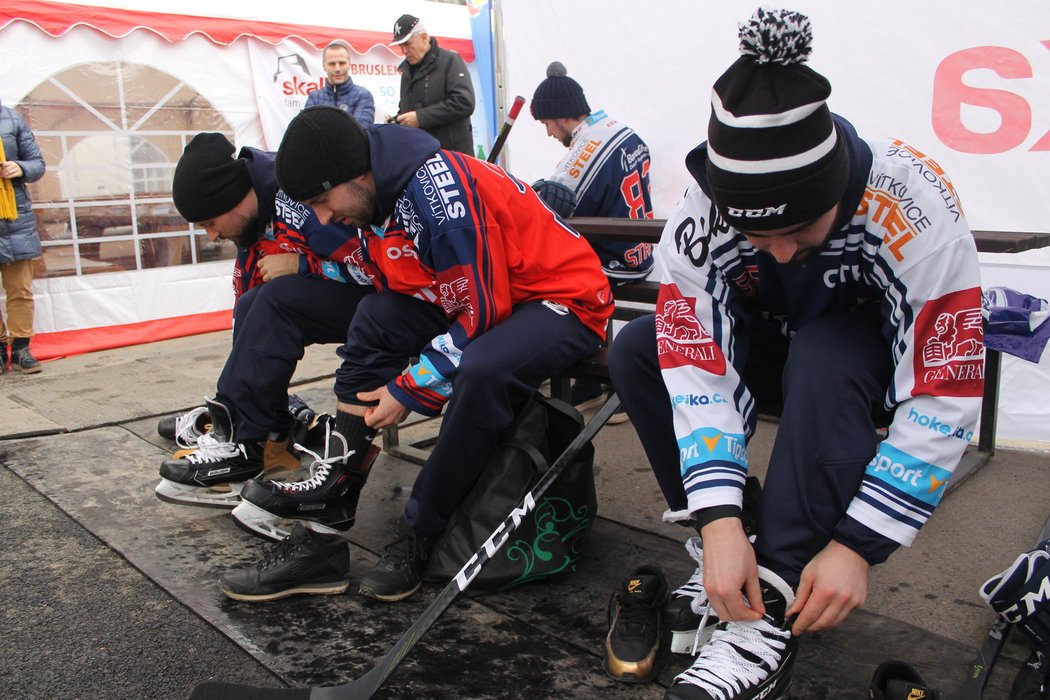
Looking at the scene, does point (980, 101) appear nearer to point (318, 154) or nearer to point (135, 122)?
point (318, 154)

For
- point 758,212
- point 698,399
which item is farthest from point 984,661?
point 758,212

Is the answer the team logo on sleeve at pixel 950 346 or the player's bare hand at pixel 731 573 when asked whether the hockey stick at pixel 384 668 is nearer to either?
the player's bare hand at pixel 731 573

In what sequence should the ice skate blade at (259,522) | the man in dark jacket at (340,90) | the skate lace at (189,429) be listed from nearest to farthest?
the ice skate blade at (259,522) → the skate lace at (189,429) → the man in dark jacket at (340,90)

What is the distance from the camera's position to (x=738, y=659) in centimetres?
148

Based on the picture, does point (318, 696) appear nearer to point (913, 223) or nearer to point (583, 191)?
point (913, 223)

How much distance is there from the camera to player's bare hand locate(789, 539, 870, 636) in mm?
1419

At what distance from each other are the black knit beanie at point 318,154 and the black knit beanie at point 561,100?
222 centimetres

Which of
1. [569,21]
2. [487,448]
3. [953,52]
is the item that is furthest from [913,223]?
[569,21]

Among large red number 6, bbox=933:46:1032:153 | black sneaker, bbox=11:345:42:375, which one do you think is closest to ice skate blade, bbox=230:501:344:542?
large red number 6, bbox=933:46:1032:153

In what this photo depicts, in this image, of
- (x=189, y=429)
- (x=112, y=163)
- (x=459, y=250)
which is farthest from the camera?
(x=112, y=163)

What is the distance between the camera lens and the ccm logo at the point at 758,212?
1.43 metres

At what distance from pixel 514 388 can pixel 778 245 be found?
2.95 feet

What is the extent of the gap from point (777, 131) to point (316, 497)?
158 centimetres

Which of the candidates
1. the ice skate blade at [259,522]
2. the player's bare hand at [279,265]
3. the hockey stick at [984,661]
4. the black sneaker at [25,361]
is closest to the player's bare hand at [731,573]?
the hockey stick at [984,661]
